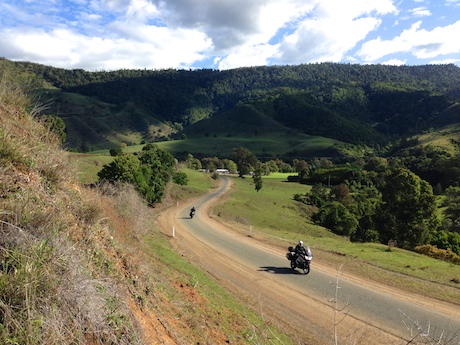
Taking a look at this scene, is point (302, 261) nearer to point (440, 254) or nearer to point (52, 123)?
point (52, 123)

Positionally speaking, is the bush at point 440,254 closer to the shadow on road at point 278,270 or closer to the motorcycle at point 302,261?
the motorcycle at point 302,261

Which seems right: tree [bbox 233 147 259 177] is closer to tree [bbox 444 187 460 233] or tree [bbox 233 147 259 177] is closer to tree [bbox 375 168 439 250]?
tree [bbox 444 187 460 233]

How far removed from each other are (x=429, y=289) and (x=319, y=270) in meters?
5.20

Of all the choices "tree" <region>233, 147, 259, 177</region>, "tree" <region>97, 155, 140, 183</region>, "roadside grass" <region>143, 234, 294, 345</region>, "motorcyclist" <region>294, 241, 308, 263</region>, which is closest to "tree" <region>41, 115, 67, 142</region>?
"roadside grass" <region>143, 234, 294, 345</region>

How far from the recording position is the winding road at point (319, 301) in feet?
33.5

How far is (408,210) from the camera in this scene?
3978 cm

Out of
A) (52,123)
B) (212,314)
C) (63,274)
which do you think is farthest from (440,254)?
(63,274)

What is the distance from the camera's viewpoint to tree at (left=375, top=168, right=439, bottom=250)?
3838 centimetres

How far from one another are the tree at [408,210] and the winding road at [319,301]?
2301 cm

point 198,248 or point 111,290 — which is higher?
point 111,290

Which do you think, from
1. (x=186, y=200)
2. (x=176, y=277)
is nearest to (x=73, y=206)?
(x=176, y=277)

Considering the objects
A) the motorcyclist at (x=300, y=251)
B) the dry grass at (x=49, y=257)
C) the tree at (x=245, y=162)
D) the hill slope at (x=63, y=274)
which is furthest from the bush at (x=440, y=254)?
the tree at (x=245, y=162)

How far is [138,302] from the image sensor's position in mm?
7051

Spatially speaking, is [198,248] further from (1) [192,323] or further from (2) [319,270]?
(1) [192,323]
